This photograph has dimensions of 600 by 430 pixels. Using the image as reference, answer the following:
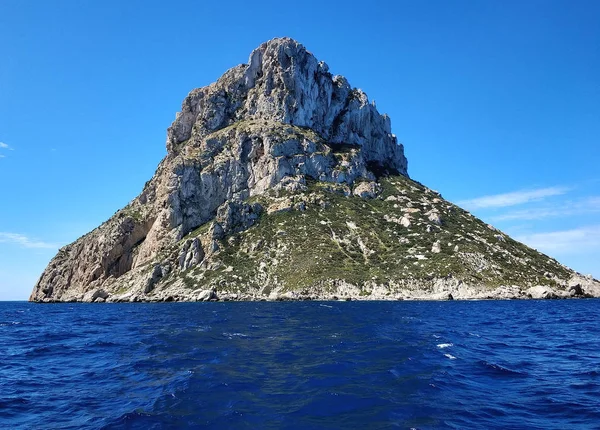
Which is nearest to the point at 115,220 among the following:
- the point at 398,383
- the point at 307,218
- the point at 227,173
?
the point at 227,173

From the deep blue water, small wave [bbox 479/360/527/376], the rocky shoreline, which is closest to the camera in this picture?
the deep blue water

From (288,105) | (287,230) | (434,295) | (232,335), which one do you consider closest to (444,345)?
(232,335)

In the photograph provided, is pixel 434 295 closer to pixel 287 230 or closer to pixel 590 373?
pixel 287 230

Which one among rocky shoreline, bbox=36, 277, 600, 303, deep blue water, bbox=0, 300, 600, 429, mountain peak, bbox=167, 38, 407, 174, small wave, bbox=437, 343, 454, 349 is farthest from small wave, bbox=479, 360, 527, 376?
mountain peak, bbox=167, 38, 407, 174

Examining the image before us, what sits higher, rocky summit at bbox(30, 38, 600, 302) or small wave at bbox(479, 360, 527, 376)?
rocky summit at bbox(30, 38, 600, 302)

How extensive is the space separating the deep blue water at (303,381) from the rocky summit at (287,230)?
83022 mm

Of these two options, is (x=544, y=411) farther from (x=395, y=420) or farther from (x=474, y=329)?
(x=474, y=329)

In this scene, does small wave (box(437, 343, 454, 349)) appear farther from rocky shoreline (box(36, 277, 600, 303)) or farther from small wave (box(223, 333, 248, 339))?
rocky shoreline (box(36, 277, 600, 303))

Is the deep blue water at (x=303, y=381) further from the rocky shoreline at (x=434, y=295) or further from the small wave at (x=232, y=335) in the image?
the rocky shoreline at (x=434, y=295)

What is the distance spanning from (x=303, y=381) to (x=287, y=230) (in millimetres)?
125925

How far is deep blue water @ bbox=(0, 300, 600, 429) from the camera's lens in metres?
13.9

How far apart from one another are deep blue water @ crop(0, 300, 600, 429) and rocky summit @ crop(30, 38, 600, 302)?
8302 cm

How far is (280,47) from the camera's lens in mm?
193375

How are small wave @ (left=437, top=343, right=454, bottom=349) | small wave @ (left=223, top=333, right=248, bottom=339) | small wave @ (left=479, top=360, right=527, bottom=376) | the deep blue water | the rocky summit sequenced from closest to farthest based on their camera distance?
the deep blue water → small wave @ (left=479, top=360, right=527, bottom=376) → small wave @ (left=437, top=343, right=454, bottom=349) → small wave @ (left=223, top=333, right=248, bottom=339) → the rocky summit
